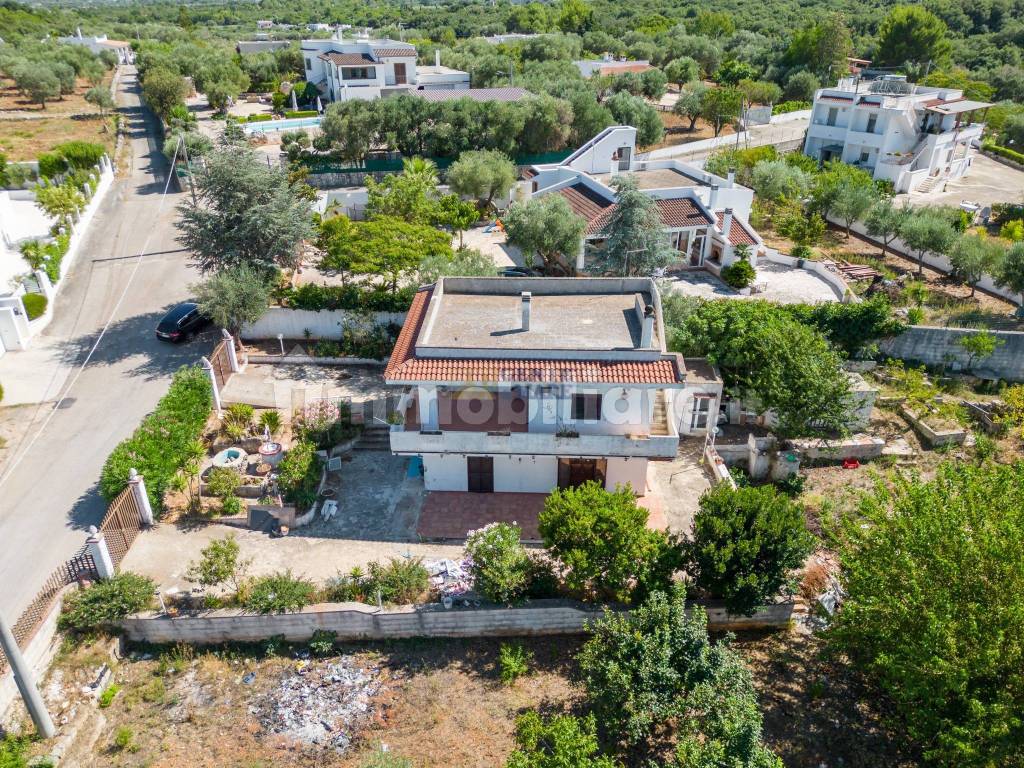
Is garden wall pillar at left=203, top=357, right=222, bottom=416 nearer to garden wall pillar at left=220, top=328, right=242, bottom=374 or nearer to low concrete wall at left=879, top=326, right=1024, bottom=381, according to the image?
garden wall pillar at left=220, top=328, right=242, bottom=374

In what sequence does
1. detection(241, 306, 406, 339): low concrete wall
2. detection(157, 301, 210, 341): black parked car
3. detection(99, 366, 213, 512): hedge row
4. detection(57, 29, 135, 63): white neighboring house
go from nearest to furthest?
detection(99, 366, 213, 512): hedge row → detection(241, 306, 406, 339): low concrete wall → detection(157, 301, 210, 341): black parked car → detection(57, 29, 135, 63): white neighboring house

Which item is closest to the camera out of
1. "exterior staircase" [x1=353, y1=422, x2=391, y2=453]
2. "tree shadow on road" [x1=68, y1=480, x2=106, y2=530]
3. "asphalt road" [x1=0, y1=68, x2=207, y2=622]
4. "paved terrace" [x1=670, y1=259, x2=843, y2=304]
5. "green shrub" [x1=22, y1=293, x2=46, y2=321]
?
"asphalt road" [x1=0, y1=68, x2=207, y2=622]

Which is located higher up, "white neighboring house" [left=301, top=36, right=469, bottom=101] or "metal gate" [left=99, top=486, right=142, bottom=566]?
"white neighboring house" [left=301, top=36, right=469, bottom=101]

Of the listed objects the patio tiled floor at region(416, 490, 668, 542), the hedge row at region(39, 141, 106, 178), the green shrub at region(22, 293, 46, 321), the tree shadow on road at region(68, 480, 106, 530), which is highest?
the hedge row at region(39, 141, 106, 178)

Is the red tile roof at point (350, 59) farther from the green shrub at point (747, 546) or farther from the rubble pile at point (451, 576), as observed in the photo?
the green shrub at point (747, 546)

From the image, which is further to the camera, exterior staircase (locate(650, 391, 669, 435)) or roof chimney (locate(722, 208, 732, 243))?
roof chimney (locate(722, 208, 732, 243))

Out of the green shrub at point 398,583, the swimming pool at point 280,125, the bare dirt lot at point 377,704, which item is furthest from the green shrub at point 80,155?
the green shrub at point 398,583

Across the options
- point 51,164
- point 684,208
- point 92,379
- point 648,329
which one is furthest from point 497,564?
point 51,164

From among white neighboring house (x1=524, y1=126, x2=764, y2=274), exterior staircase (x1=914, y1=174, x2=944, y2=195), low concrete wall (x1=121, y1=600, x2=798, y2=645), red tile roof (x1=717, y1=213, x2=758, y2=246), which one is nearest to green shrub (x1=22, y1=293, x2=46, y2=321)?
low concrete wall (x1=121, y1=600, x2=798, y2=645)
